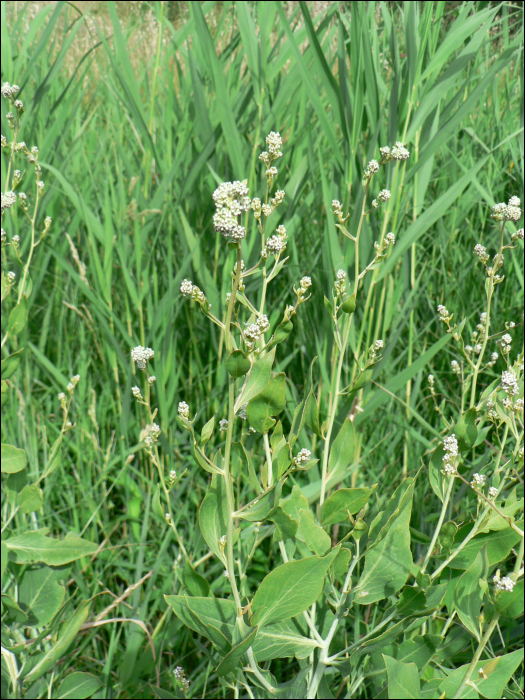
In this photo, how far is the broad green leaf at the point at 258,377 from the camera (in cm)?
56

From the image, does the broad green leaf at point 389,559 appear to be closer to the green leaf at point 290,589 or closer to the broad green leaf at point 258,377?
the green leaf at point 290,589

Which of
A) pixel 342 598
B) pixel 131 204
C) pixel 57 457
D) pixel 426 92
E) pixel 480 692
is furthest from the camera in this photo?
pixel 131 204

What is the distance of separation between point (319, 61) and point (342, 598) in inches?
36.1

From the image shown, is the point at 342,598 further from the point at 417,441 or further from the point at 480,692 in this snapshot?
the point at 417,441

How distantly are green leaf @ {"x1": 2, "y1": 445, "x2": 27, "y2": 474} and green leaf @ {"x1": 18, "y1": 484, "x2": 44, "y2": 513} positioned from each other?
42mm

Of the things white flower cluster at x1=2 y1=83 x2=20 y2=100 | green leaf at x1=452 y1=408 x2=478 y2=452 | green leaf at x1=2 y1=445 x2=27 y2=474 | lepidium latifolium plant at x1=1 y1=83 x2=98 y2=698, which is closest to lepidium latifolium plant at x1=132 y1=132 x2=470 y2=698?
green leaf at x1=452 y1=408 x2=478 y2=452

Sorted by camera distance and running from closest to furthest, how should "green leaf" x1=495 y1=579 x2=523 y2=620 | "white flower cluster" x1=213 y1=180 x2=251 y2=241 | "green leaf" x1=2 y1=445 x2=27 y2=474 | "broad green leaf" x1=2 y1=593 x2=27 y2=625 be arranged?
"white flower cluster" x1=213 y1=180 x2=251 y2=241
"green leaf" x1=495 y1=579 x2=523 y2=620
"broad green leaf" x1=2 y1=593 x2=27 y2=625
"green leaf" x1=2 y1=445 x2=27 y2=474

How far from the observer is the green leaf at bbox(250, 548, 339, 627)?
578 millimetres

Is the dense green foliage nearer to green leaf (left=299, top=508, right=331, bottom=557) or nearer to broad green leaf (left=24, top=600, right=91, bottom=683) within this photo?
broad green leaf (left=24, top=600, right=91, bottom=683)

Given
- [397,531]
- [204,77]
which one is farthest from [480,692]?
[204,77]

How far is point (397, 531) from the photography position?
662 millimetres

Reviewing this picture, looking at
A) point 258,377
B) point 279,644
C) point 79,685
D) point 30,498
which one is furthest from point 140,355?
point 79,685

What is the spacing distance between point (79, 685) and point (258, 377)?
2.08 feet

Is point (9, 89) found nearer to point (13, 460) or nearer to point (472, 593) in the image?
point (13, 460)
